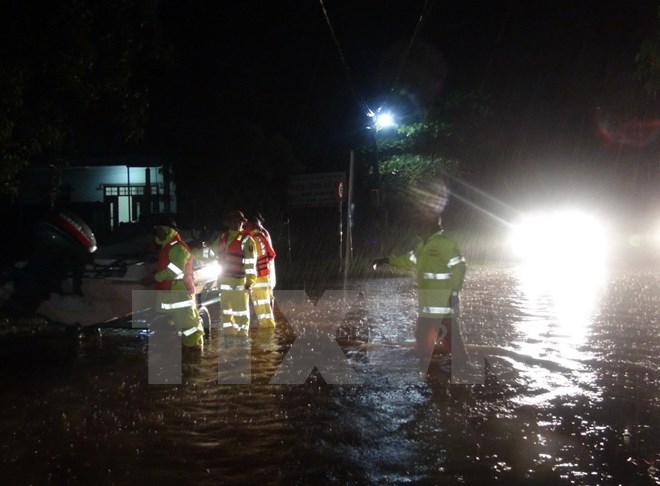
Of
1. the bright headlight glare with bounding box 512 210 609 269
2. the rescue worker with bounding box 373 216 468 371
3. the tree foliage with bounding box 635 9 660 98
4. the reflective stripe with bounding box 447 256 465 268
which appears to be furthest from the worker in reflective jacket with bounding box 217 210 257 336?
the bright headlight glare with bounding box 512 210 609 269

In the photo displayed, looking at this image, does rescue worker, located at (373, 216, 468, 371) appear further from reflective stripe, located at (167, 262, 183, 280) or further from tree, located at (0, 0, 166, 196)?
tree, located at (0, 0, 166, 196)

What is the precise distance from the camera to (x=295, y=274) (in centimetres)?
2091

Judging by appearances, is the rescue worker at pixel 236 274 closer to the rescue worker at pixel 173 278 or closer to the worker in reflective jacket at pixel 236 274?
the worker in reflective jacket at pixel 236 274

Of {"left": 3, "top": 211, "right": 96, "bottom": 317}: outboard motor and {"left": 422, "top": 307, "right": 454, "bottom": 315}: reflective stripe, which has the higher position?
{"left": 3, "top": 211, "right": 96, "bottom": 317}: outboard motor

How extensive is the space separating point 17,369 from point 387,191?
23868 millimetres

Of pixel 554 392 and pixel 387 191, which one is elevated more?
pixel 387 191

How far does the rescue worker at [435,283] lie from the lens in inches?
309

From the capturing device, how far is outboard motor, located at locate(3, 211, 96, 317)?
30.1 feet

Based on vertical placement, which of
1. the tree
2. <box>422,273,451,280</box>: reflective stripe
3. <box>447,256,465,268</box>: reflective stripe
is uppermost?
the tree

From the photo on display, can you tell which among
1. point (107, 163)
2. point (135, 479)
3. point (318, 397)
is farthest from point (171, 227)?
point (107, 163)

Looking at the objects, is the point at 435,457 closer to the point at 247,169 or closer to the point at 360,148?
the point at 247,169

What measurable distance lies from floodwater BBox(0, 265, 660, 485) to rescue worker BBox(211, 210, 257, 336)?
10.1 inches

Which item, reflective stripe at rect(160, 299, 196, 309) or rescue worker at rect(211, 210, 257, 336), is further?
rescue worker at rect(211, 210, 257, 336)

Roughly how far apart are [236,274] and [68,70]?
4001 mm
